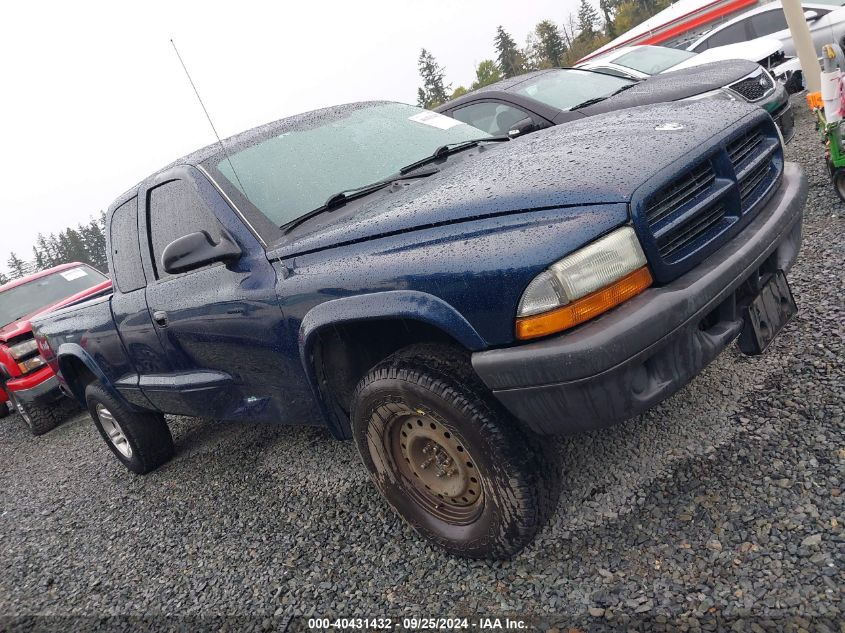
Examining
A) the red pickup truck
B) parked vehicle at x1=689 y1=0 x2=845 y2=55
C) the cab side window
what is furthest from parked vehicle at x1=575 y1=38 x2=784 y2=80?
the red pickup truck

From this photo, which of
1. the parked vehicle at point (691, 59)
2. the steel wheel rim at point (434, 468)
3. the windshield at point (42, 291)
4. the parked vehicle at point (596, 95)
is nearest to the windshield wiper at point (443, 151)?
the steel wheel rim at point (434, 468)

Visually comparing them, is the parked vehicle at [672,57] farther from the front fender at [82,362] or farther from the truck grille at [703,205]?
the front fender at [82,362]

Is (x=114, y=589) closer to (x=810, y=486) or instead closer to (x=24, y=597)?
(x=24, y=597)

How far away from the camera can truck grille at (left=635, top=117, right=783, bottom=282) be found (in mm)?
1831

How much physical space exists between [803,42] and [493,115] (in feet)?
12.6

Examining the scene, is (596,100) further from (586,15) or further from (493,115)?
(586,15)

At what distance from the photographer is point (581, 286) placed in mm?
1736

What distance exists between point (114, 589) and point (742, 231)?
334 centimetres

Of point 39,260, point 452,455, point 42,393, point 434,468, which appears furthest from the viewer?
point 39,260

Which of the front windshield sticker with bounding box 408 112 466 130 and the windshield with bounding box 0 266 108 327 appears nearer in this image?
the front windshield sticker with bounding box 408 112 466 130

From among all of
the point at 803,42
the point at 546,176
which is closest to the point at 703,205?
the point at 546,176

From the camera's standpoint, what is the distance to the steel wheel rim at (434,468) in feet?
6.98

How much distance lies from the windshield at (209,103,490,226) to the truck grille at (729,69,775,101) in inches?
132

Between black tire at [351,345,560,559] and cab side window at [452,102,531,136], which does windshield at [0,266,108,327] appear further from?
black tire at [351,345,560,559]
